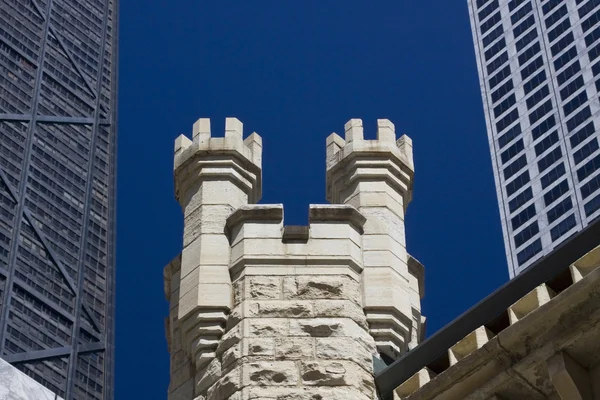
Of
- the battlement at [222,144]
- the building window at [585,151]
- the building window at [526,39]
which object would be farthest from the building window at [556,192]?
the battlement at [222,144]

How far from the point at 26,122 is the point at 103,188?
12378 mm

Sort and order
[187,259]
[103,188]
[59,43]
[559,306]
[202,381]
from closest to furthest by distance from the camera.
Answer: [559,306], [202,381], [187,259], [103,188], [59,43]

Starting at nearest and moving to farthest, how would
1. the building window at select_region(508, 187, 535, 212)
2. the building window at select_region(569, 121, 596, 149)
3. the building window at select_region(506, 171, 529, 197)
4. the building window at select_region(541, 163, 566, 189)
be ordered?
1. the building window at select_region(541, 163, 566, 189)
2. the building window at select_region(569, 121, 596, 149)
3. the building window at select_region(508, 187, 535, 212)
4. the building window at select_region(506, 171, 529, 197)

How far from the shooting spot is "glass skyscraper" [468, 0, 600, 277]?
114625 millimetres

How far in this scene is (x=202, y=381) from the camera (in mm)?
16609

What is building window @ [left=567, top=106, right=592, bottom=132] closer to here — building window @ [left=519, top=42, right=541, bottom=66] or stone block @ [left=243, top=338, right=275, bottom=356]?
building window @ [left=519, top=42, right=541, bottom=66]

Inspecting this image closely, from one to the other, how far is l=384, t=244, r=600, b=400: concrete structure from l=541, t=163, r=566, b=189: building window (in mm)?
104587

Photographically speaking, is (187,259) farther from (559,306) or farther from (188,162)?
(559,306)

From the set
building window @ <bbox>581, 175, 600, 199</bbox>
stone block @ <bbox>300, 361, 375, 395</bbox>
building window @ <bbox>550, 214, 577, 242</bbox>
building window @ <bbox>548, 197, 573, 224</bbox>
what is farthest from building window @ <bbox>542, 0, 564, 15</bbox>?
stone block @ <bbox>300, 361, 375, 395</bbox>

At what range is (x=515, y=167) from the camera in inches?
4855

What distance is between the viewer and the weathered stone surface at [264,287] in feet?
55.9

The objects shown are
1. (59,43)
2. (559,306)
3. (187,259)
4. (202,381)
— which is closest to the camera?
(559,306)

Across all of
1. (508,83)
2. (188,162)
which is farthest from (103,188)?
(188,162)

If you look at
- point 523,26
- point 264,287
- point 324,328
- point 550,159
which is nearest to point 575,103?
point 550,159
